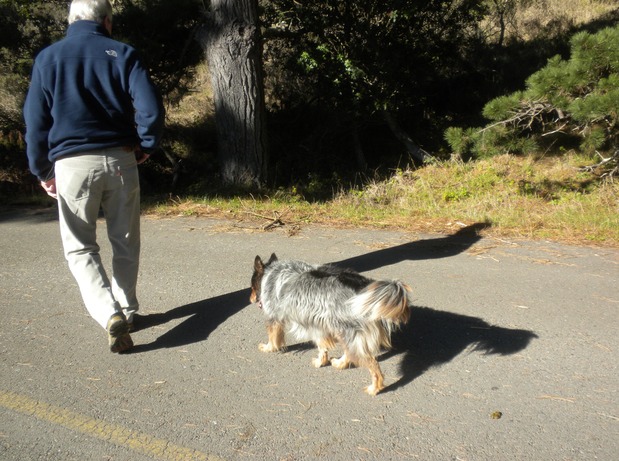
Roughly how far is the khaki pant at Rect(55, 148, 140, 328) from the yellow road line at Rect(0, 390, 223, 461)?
74 centimetres

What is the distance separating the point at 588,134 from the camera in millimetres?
9773

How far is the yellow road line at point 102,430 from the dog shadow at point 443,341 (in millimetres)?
1479

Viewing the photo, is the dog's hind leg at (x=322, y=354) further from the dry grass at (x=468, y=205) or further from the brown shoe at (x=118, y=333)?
the dry grass at (x=468, y=205)

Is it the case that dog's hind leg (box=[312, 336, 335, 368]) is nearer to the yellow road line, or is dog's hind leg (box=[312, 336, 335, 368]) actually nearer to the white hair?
the yellow road line

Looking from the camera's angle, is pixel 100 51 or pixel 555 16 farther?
pixel 555 16

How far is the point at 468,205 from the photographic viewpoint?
8398mm

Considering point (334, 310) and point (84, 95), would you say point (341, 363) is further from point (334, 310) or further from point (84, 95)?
point (84, 95)

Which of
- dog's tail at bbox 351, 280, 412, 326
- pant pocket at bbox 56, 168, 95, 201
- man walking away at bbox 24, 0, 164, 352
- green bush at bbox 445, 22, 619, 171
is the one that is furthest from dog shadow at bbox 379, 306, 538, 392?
green bush at bbox 445, 22, 619, 171

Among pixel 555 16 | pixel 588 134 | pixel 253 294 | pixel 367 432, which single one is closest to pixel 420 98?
pixel 588 134

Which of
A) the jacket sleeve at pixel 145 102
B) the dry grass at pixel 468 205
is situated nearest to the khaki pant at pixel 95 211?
the jacket sleeve at pixel 145 102

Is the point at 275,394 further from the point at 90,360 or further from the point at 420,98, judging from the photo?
the point at 420,98

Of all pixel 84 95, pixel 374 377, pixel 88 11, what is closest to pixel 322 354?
pixel 374 377

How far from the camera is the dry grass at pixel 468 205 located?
23.6ft

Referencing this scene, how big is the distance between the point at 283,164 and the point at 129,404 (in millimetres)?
10794
